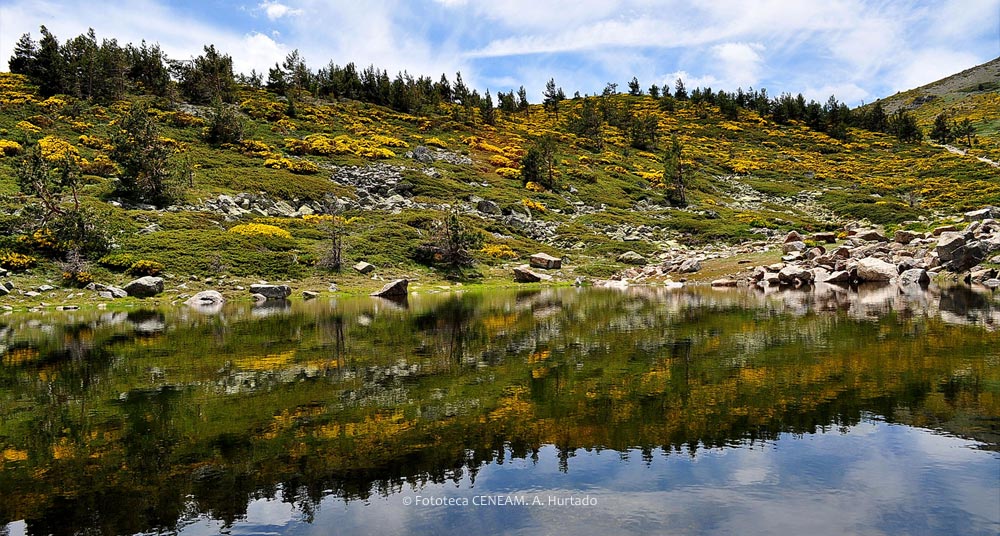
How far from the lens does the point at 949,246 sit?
144 feet

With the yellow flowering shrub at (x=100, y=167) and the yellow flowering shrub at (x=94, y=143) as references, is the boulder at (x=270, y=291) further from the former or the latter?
the yellow flowering shrub at (x=94, y=143)

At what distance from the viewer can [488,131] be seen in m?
132

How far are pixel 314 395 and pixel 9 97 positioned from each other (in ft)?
390

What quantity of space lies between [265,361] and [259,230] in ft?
156

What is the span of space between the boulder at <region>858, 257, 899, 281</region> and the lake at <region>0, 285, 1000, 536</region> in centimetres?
2872

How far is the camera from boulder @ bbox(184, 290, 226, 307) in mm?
42438

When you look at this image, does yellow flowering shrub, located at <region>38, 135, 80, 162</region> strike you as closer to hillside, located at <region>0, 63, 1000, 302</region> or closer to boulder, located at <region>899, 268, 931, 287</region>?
hillside, located at <region>0, 63, 1000, 302</region>

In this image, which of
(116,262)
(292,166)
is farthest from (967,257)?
(292,166)

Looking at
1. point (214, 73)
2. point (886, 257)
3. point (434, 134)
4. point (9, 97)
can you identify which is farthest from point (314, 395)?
point (214, 73)

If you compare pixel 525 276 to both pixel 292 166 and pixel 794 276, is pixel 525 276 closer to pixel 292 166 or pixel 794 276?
pixel 794 276

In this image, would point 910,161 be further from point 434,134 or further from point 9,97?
point 9,97

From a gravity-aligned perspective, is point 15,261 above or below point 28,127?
below

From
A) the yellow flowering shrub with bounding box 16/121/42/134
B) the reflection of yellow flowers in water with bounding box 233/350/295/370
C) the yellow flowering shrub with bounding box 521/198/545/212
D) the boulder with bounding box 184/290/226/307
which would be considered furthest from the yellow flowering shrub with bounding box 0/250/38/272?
the yellow flowering shrub with bounding box 521/198/545/212

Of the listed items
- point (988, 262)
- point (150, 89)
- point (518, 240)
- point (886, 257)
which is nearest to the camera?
point (988, 262)
